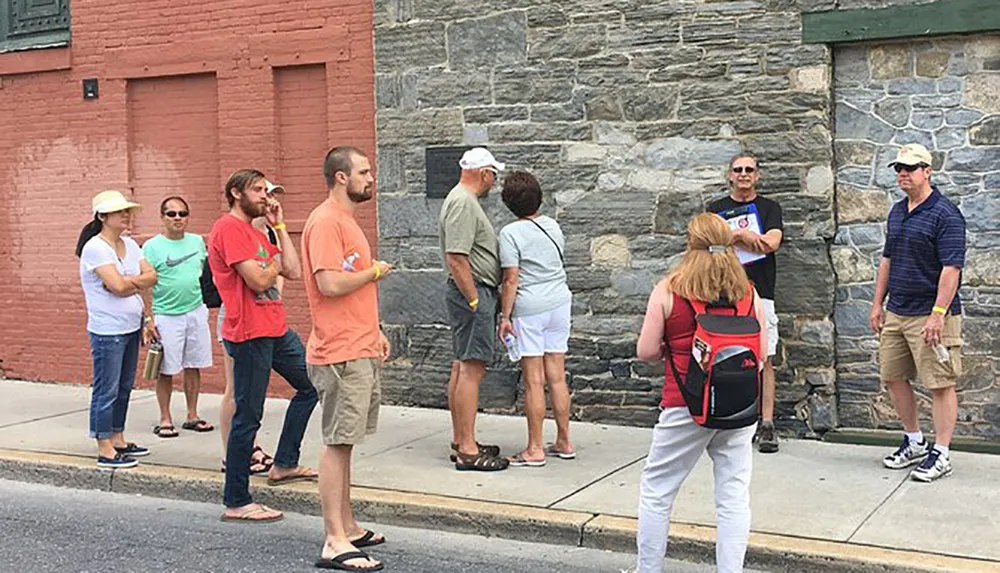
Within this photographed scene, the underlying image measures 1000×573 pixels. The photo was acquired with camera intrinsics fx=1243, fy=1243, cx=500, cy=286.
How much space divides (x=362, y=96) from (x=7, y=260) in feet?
14.0

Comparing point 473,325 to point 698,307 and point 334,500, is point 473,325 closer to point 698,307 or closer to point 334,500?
point 334,500

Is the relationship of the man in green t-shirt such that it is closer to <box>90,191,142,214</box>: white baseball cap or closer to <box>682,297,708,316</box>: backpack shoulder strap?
<box>90,191,142,214</box>: white baseball cap

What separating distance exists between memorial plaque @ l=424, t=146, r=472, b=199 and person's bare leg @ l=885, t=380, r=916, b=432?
3.80 m

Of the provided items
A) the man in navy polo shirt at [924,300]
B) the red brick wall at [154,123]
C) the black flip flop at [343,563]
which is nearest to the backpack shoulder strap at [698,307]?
the black flip flop at [343,563]

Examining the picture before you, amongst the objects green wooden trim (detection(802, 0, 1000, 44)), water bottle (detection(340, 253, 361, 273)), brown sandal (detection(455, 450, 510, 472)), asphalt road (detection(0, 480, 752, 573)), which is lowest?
asphalt road (detection(0, 480, 752, 573))

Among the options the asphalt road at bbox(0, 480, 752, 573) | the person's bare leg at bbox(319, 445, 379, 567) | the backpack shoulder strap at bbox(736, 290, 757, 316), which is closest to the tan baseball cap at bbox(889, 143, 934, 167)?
the backpack shoulder strap at bbox(736, 290, 757, 316)

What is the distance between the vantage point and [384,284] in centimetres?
1016

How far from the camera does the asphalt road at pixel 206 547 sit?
6.29m

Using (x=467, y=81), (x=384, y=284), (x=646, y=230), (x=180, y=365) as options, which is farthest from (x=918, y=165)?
(x=180, y=365)

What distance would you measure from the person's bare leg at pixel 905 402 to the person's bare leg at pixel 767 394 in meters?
0.88

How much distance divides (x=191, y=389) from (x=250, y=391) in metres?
2.67

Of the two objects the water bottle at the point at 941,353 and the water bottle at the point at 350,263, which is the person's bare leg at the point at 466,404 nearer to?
the water bottle at the point at 350,263

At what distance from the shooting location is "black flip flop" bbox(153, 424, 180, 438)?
918 cm

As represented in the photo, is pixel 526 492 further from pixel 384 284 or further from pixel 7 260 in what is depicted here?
pixel 7 260
